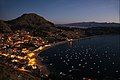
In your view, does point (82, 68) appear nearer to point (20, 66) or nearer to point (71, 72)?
point (71, 72)

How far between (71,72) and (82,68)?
8.39 meters

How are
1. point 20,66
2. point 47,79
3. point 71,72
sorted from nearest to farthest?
point 47,79
point 71,72
point 20,66

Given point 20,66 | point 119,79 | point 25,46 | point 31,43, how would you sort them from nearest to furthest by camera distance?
point 119,79 < point 20,66 < point 25,46 < point 31,43

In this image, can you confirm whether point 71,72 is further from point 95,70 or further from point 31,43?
point 31,43

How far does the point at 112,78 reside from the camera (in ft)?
220

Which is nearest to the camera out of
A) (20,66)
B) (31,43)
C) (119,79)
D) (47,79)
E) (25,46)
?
(47,79)

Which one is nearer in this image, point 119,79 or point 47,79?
point 47,79

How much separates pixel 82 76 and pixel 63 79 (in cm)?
945

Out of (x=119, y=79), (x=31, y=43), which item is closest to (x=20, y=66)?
(x=119, y=79)

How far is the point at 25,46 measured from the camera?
137625 millimetres

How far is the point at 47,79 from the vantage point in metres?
59.1

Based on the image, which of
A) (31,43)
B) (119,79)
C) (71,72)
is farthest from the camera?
(31,43)

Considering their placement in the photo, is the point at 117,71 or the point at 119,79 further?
the point at 117,71

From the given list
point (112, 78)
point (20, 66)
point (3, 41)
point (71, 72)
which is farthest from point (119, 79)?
point (3, 41)
